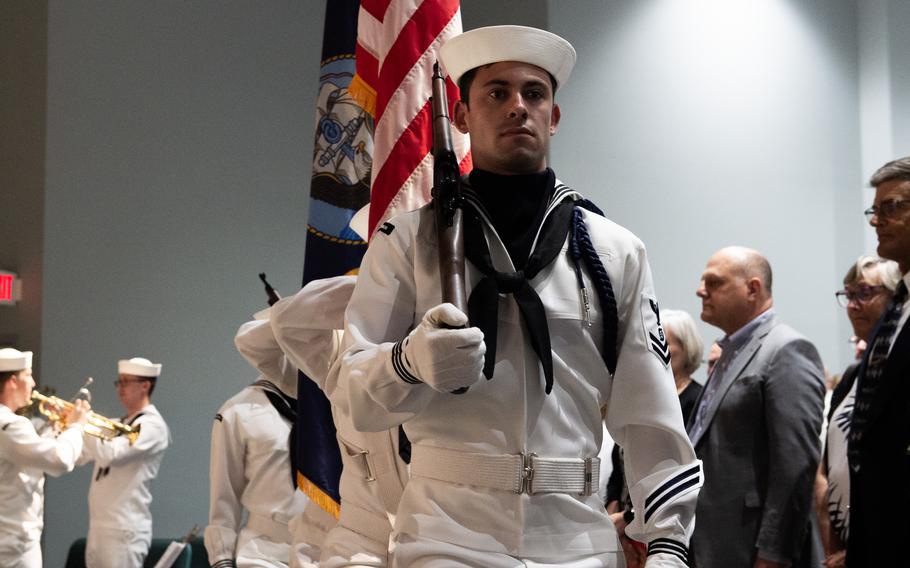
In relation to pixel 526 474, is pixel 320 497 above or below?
below

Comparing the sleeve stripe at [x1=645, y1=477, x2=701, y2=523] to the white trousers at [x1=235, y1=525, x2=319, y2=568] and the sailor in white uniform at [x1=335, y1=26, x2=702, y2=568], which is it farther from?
the white trousers at [x1=235, y1=525, x2=319, y2=568]

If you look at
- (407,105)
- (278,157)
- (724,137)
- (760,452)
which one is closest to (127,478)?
(278,157)

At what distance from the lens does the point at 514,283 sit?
7.14 ft

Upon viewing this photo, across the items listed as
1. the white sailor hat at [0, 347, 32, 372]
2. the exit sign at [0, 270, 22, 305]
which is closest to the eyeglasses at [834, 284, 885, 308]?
the white sailor hat at [0, 347, 32, 372]

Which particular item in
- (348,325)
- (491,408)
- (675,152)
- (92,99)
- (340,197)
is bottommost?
(491,408)

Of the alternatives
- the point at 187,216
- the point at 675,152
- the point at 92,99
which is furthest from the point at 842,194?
the point at 92,99

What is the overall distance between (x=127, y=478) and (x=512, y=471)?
261 inches

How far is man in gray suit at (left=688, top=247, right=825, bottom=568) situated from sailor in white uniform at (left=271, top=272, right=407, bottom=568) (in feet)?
5.28

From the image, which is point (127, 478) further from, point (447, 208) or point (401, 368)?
point (401, 368)

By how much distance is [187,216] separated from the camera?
9188 mm

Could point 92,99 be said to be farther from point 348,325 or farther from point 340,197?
point 348,325

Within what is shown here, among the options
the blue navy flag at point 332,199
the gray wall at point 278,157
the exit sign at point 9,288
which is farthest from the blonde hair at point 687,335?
the exit sign at point 9,288

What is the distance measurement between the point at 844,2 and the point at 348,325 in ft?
20.4

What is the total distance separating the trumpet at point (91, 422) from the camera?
7.97 meters
